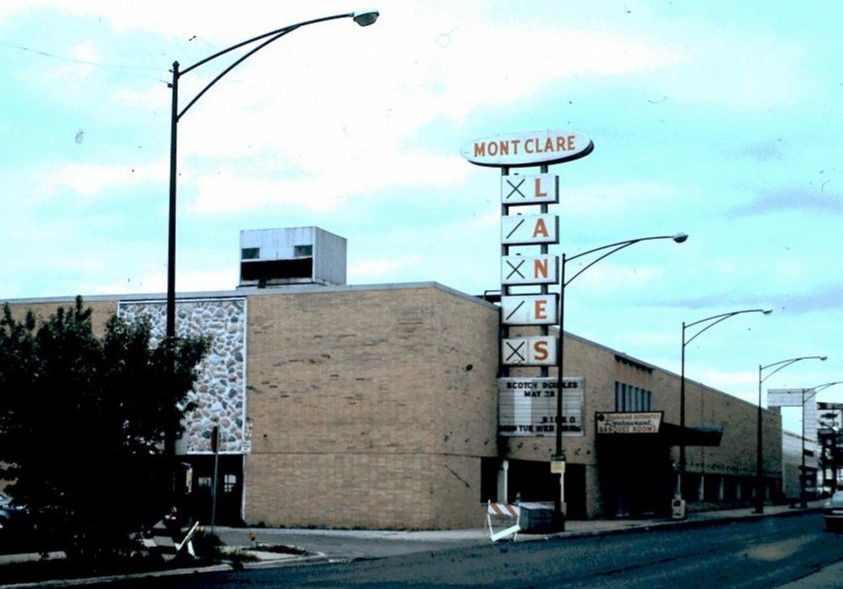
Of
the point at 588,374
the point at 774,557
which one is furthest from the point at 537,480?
the point at 774,557

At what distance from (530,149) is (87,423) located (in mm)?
31403

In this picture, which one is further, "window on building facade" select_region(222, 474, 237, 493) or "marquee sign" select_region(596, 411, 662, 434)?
"marquee sign" select_region(596, 411, 662, 434)

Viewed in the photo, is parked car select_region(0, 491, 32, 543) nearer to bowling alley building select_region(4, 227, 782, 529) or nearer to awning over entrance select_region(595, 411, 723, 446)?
bowling alley building select_region(4, 227, 782, 529)

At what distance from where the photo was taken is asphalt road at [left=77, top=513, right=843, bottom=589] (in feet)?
69.4

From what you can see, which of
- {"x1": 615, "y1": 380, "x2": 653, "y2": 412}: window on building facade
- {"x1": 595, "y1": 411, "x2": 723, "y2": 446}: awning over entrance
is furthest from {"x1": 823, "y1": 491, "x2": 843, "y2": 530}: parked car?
{"x1": 615, "y1": 380, "x2": 653, "y2": 412}: window on building facade

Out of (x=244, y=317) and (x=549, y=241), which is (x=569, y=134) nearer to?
(x=549, y=241)

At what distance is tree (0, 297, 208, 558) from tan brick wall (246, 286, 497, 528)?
796 inches

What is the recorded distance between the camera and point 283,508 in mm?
43188

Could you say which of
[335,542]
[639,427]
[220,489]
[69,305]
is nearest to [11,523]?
[335,542]

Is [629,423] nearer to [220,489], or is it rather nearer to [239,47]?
[220,489]

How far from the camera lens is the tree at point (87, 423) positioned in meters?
21.4

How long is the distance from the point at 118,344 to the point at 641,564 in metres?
11.7

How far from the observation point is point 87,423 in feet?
71.2

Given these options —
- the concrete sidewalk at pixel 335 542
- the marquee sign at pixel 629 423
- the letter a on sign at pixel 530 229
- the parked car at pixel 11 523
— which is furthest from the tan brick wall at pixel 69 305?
the marquee sign at pixel 629 423
